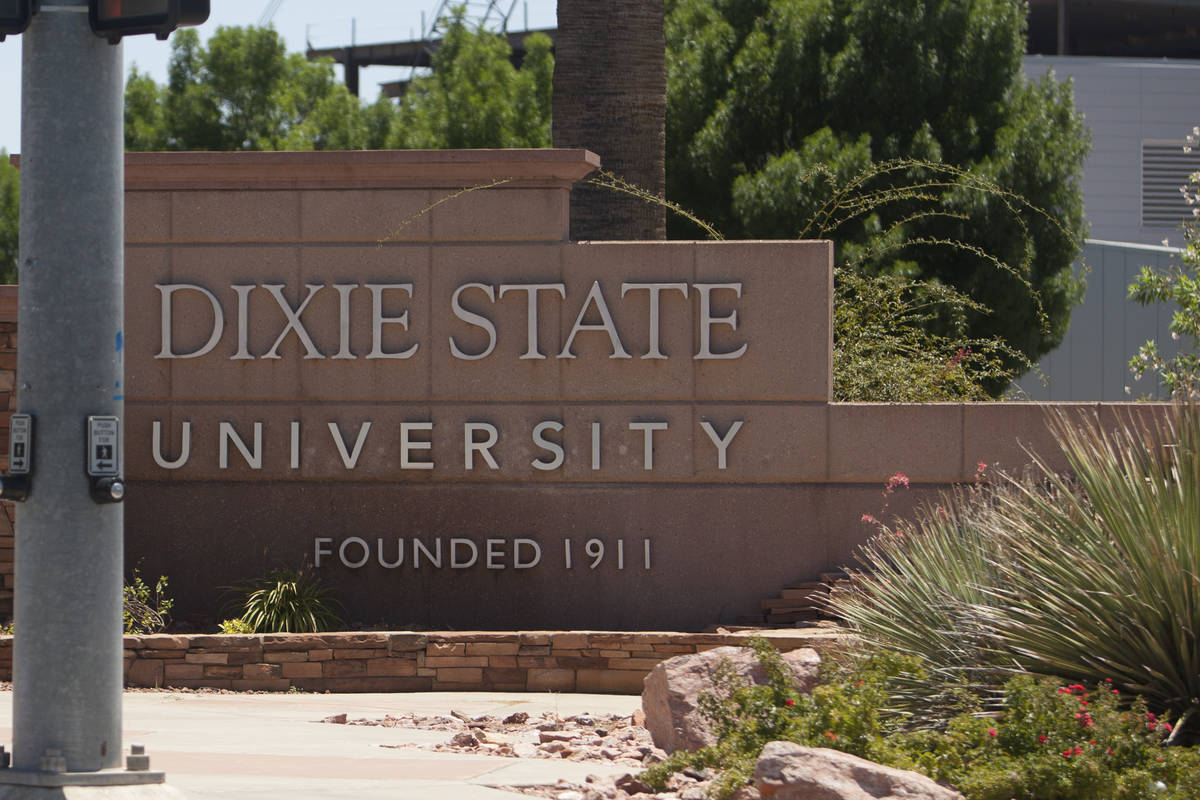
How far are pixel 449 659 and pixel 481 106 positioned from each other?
21605 mm

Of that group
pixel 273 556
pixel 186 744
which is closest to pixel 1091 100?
pixel 273 556

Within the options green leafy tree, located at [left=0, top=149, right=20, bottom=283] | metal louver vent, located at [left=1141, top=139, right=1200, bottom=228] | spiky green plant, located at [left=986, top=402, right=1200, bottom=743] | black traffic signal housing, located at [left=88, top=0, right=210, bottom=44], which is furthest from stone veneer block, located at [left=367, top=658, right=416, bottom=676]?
green leafy tree, located at [left=0, top=149, right=20, bottom=283]

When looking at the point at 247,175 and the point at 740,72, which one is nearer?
the point at 247,175

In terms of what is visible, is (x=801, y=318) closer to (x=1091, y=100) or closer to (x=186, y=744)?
(x=186, y=744)

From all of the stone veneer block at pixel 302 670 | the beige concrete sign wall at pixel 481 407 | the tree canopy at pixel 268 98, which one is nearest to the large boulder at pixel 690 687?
the stone veneer block at pixel 302 670

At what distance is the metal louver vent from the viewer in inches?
1314

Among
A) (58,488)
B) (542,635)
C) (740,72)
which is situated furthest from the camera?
(740,72)

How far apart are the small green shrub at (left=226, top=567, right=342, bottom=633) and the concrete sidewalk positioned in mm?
786

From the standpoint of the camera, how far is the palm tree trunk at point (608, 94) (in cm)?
1328

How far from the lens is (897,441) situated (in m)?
11.1

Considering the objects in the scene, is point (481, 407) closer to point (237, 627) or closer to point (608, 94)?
point (237, 627)

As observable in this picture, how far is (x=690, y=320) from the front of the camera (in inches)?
439

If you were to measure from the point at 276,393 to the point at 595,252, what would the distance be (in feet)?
8.67

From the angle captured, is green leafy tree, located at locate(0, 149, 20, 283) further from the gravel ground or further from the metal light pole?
the metal light pole
